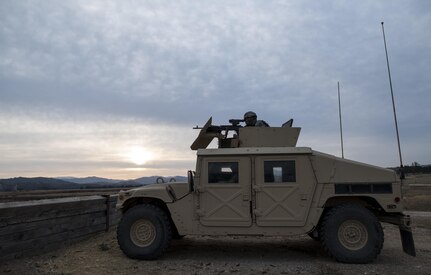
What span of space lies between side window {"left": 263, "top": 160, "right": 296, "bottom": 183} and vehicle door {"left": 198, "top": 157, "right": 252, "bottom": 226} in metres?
0.35

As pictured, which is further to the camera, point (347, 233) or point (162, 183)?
point (162, 183)

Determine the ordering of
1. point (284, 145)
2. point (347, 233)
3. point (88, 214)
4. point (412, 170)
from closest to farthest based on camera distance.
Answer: point (347, 233), point (284, 145), point (88, 214), point (412, 170)

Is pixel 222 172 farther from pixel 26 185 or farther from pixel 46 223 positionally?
pixel 26 185

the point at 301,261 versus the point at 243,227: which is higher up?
the point at 243,227

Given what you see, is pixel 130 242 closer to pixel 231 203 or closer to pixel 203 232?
pixel 203 232

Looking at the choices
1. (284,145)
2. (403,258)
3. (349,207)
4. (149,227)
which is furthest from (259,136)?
(403,258)

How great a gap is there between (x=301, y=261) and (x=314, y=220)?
2.50ft

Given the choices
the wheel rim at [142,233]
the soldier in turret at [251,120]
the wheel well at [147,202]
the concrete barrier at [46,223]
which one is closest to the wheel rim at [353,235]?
the soldier in turret at [251,120]

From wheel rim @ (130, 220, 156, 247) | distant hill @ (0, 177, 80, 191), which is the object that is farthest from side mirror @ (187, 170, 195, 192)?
distant hill @ (0, 177, 80, 191)

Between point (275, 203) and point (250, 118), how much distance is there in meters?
2.19

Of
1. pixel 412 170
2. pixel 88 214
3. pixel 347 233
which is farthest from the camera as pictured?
pixel 412 170

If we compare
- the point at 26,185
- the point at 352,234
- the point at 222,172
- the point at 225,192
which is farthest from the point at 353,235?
the point at 26,185

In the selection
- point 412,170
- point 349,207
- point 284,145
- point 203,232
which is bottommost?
point 203,232

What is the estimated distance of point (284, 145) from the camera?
7910 millimetres
